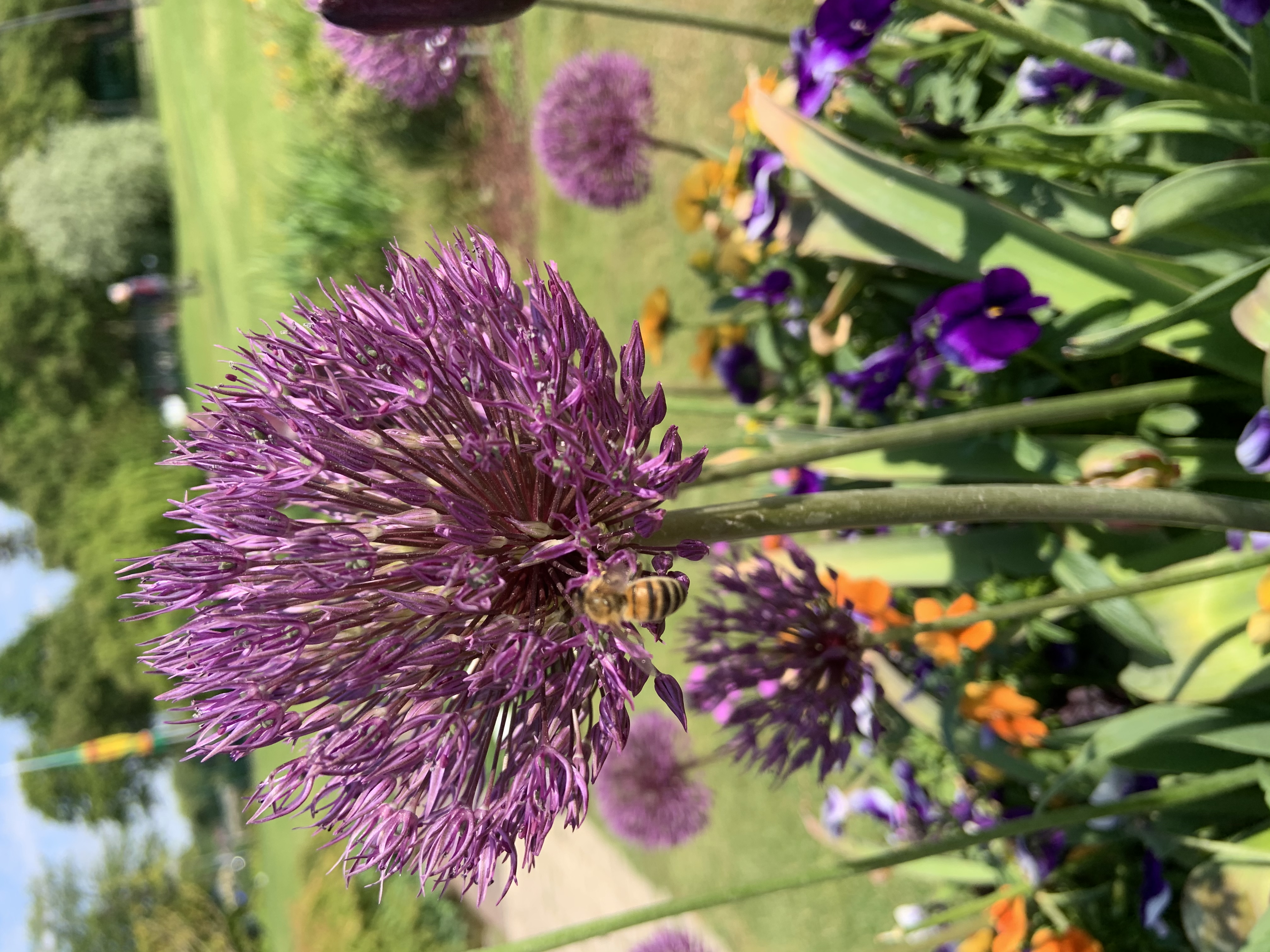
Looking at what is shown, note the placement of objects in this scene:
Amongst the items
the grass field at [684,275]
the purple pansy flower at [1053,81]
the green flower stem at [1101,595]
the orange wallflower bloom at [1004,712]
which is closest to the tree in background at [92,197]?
the grass field at [684,275]

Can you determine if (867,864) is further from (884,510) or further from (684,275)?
(684,275)

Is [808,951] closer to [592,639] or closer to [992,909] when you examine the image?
[992,909]

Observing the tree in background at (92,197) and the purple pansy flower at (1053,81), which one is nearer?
the purple pansy flower at (1053,81)

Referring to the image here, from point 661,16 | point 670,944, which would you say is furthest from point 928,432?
point 670,944

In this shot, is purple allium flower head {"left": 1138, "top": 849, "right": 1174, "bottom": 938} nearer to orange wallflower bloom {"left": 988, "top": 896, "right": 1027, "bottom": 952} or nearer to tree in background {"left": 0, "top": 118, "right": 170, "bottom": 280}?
orange wallflower bloom {"left": 988, "top": 896, "right": 1027, "bottom": 952}

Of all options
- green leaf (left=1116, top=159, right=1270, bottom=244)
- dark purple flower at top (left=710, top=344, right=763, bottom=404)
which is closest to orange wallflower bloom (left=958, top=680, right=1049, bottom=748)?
green leaf (left=1116, top=159, right=1270, bottom=244)

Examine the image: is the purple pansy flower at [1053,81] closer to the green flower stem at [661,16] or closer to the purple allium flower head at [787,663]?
the green flower stem at [661,16]
